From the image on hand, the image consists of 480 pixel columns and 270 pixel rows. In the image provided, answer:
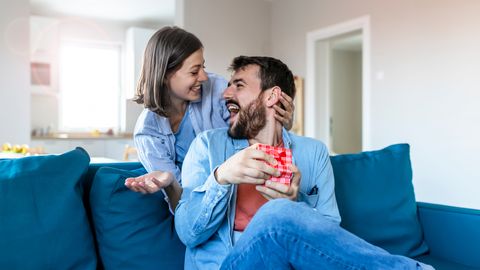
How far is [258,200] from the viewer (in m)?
1.36

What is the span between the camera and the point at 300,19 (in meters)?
5.74

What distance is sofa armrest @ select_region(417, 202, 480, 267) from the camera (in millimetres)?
1811

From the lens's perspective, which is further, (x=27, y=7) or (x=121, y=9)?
(x=121, y=9)

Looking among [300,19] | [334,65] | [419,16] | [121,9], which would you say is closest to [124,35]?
[121,9]

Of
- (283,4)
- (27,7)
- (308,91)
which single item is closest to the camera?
(27,7)

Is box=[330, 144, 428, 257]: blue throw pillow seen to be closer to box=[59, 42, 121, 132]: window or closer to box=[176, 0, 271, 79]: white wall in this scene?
box=[176, 0, 271, 79]: white wall

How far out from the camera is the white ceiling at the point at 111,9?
252 inches

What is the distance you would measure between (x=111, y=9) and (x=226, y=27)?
75.7 inches

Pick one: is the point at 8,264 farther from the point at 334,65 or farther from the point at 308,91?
the point at 334,65

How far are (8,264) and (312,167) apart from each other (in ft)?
3.04

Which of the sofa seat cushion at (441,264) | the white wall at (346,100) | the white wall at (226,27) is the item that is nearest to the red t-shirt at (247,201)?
the sofa seat cushion at (441,264)

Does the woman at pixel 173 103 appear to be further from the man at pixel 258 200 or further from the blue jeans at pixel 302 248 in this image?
the blue jeans at pixel 302 248

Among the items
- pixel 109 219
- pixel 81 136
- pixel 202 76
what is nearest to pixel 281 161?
pixel 109 219

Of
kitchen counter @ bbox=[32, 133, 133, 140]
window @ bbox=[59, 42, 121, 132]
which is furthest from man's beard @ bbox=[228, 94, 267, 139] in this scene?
window @ bbox=[59, 42, 121, 132]
